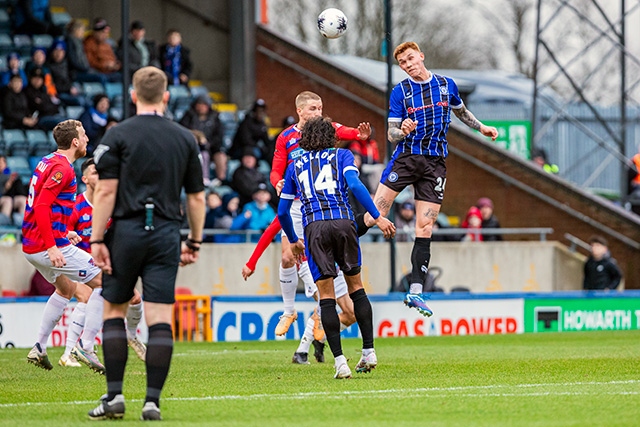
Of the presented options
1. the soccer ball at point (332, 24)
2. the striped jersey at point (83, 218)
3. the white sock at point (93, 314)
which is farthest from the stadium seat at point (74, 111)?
the white sock at point (93, 314)

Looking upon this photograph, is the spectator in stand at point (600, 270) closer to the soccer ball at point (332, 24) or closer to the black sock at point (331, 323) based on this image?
the soccer ball at point (332, 24)

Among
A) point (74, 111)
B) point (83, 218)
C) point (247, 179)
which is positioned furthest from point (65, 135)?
point (74, 111)

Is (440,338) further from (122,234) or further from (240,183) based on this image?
(122,234)

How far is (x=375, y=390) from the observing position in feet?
32.0

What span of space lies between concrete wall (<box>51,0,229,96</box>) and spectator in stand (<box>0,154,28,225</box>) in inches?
362

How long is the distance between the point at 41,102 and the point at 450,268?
7.98 m

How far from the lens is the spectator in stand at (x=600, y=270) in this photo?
22750 mm

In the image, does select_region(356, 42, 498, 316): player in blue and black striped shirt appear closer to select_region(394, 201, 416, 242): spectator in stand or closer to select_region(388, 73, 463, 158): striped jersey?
select_region(388, 73, 463, 158): striped jersey

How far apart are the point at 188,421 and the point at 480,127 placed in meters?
5.94

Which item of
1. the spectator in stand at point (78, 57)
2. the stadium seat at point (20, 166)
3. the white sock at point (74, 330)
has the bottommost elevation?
the white sock at point (74, 330)

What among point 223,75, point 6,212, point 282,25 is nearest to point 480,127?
point 6,212

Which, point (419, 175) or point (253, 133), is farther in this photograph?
point (253, 133)

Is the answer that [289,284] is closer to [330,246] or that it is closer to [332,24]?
[332,24]

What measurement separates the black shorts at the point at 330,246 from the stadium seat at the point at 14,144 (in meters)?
13.3
